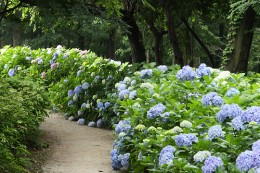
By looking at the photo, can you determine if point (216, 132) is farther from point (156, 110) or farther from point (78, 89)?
point (78, 89)

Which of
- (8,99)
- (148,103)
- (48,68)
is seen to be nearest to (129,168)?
(148,103)

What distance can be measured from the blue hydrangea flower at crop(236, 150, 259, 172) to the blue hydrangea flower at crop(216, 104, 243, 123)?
2.24ft

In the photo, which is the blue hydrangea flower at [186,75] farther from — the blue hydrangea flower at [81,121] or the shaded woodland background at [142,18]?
the blue hydrangea flower at [81,121]

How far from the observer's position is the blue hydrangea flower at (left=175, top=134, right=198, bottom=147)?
3.22m

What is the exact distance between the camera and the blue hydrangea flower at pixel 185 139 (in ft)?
10.6

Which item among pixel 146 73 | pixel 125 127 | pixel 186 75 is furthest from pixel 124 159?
pixel 146 73

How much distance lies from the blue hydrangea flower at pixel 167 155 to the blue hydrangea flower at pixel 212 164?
44cm

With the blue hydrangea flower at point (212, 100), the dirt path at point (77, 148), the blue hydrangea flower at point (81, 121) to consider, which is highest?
the blue hydrangea flower at point (212, 100)

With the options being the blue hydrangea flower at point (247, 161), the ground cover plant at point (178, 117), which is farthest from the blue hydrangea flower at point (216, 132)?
the blue hydrangea flower at point (247, 161)

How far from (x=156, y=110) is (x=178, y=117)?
0.85ft

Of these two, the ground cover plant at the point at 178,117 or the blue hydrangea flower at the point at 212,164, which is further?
the ground cover plant at the point at 178,117

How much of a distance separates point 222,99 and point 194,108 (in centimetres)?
27

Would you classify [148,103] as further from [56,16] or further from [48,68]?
[48,68]

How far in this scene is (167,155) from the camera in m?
3.20
